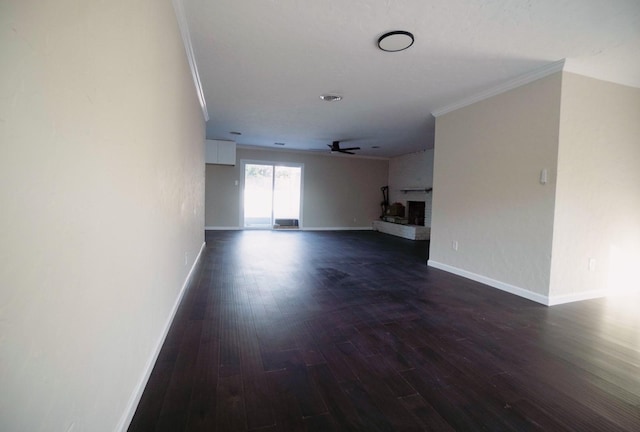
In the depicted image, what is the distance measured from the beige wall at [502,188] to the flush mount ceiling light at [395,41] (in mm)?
1672

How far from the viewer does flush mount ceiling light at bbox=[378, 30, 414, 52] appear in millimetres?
2289

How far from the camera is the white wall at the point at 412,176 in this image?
25.4 ft

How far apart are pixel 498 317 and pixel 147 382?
278 centimetres

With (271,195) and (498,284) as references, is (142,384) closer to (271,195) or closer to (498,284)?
(498,284)

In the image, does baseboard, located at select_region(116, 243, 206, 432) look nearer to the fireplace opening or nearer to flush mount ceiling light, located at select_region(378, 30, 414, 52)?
flush mount ceiling light, located at select_region(378, 30, 414, 52)

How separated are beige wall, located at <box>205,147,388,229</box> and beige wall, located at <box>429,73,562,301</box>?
16.1ft

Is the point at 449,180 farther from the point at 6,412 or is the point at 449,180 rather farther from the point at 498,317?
the point at 6,412

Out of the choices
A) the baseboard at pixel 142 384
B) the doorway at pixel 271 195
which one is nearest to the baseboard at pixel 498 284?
the baseboard at pixel 142 384

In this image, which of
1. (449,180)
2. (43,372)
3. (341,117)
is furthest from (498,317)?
(341,117)

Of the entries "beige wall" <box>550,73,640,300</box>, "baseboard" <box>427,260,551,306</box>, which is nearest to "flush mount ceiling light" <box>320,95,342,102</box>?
"beige wall" <box>550,73,640,300</box>

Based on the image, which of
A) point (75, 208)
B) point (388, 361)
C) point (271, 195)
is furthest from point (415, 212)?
point (75, 208)

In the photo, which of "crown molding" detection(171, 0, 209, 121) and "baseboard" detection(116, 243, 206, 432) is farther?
"crown molding" detection(171, 0, 209, 121)

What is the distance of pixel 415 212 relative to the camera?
27.6ft

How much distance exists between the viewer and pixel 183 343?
196cm
